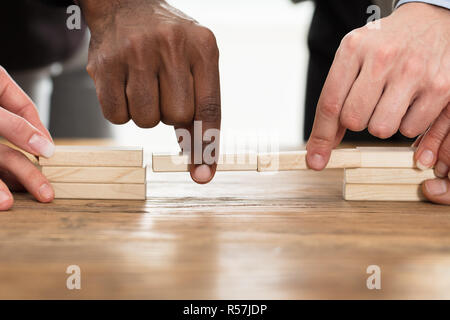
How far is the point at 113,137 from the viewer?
3941mm


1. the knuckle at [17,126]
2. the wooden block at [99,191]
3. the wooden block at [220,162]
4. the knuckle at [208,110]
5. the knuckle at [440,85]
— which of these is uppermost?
the knuckle at [440,85]

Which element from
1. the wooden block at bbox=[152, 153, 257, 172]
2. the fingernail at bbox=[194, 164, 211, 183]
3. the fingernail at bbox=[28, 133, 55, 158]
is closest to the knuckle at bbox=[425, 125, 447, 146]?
the wooden block at bbox=[152, 153, 257, 172]

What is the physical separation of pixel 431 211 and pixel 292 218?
12.9 inches

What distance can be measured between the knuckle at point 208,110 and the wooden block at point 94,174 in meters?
0.20

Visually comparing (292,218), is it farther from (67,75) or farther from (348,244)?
(67,75)

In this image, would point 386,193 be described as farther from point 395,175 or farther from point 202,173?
point 202,173

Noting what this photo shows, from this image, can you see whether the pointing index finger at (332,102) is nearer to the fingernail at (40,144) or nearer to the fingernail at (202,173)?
the fingernail at (202,173)

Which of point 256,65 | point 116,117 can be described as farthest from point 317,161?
point 256,65

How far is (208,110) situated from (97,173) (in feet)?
1.01

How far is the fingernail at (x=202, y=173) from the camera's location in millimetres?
1031

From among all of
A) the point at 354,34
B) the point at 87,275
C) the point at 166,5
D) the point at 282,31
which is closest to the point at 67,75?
the point at 282,31

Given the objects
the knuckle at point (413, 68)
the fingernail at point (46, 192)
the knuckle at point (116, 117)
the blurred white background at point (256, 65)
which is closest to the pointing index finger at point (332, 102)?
the knuckle at point (413, 68)

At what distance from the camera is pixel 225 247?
709 mm

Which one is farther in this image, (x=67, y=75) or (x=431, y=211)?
(x=67, y=75)
